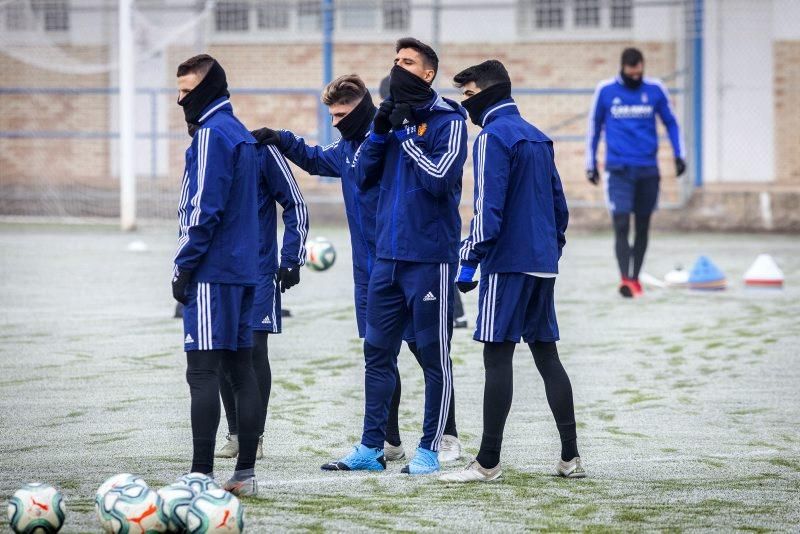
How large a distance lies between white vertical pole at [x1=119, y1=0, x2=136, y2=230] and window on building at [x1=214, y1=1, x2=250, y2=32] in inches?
147

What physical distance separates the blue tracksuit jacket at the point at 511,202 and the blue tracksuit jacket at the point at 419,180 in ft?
0.54

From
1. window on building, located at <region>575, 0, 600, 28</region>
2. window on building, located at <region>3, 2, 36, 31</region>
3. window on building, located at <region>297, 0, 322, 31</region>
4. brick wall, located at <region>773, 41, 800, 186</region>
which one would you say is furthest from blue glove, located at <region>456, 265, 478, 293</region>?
window on building, located at <region>297, 0, 322, 31</region>

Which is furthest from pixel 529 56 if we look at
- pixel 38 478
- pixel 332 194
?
pixel 38 478

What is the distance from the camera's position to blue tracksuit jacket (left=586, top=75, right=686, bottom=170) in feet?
44.6

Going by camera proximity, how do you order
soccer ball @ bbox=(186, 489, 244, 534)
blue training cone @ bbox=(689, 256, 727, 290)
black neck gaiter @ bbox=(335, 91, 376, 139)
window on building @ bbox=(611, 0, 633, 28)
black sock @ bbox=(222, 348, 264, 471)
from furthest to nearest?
window on building @ bbox=(611, 0, 633, 28), blue training cone @ bbox=(689, 256, 727, 290), black neck gaiter @ bbox=(335, 91, 376, 139), black sock @ bbox=(222, 348, 264, 471), soccer ball @ bbox=(186, 489, 244, 534)

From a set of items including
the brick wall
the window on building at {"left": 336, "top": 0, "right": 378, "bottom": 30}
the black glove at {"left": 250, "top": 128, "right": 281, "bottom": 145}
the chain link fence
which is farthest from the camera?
the window on building at {"left": 336, "top": 0, "right": 378, "bottom": 30}

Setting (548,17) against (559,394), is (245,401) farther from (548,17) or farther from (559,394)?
(548,17)

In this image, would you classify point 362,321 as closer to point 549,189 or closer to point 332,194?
point 549,189

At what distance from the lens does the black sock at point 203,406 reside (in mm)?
6008

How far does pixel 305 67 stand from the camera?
964 inches

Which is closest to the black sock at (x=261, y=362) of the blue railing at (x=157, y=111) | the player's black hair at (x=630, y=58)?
the player's black hair at (x=630, y=58)

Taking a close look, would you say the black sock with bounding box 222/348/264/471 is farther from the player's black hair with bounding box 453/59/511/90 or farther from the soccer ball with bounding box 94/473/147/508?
the player's black hair with bounding box 453/59/511/90

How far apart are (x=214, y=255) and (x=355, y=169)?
1042mm

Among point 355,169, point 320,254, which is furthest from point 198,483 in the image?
point 320,254
